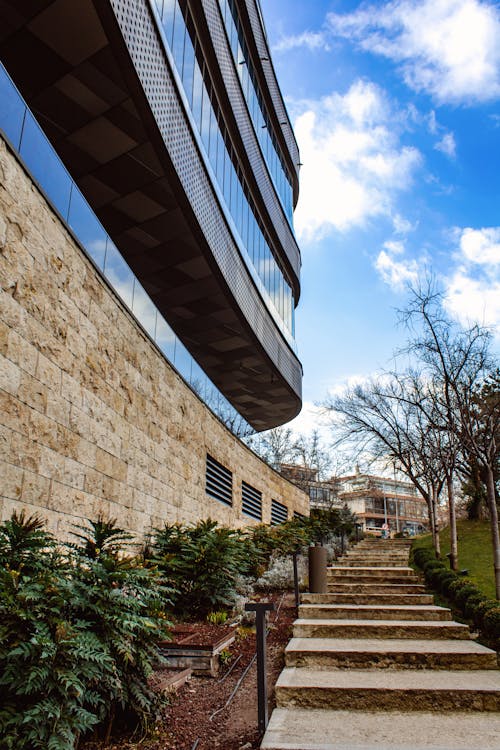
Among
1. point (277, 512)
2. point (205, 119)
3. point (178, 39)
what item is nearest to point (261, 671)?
point (178, 39)

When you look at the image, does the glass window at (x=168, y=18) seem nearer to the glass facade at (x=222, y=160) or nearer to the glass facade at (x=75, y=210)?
the glass facade at (x=222, y=160)

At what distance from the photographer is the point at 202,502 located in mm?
11797

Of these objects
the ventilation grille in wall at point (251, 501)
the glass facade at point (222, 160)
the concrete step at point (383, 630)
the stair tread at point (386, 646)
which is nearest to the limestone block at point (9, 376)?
the stair tread at point (386, 646)

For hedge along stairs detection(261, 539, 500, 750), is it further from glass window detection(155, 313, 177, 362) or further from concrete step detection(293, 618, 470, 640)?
glass window detection(155, 313, 177, 362)

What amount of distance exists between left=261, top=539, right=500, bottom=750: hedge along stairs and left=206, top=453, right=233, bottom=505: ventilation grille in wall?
6231 millimetres

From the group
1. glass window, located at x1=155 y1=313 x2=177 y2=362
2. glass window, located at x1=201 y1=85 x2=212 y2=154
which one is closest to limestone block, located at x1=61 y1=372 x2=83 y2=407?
glass window, located at x1=155 y1=313 x2=177 y2=362

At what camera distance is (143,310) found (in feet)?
28.8

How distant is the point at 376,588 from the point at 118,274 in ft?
21.4

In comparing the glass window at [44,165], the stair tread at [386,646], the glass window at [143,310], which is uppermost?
the glass window at [44,165]

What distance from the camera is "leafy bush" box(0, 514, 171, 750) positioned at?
2.96 metres

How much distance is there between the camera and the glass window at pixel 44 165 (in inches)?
217

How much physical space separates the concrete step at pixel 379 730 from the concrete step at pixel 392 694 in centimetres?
5

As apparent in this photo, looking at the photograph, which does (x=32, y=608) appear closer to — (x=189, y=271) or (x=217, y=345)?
(x=189, y=271)

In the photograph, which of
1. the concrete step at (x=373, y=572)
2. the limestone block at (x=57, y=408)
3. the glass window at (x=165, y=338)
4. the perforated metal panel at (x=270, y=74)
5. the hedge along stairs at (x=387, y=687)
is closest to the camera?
the hedge along stairs at (x=387, y=687)
